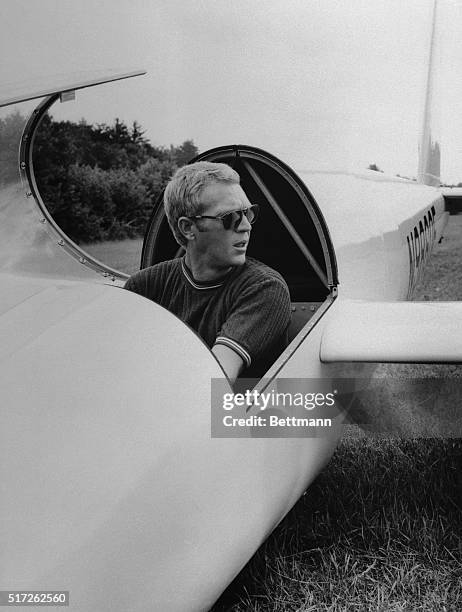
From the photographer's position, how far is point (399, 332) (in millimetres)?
2492

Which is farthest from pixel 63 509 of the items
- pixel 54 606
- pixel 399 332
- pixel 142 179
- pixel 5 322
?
pixel 142 179

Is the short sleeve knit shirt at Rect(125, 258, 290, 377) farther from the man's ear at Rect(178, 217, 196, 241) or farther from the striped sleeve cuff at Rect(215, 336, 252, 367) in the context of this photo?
the man's ear at Rect(178, 217, 196, 241)

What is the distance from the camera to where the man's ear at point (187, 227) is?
208cm

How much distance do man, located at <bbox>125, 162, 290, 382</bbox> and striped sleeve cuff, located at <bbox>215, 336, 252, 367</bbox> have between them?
50 mm

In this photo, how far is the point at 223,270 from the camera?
6.90 ft

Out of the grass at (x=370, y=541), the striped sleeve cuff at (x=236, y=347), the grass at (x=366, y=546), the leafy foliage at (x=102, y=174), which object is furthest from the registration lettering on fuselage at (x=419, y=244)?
the leafy foliage at (x=102, y=174)

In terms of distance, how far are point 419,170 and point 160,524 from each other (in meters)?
5.10

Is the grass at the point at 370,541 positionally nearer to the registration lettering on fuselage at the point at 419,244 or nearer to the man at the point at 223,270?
the man at the point at 223,270

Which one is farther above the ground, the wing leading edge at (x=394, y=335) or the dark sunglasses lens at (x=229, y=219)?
the dark sunglasses lens at (x=229, y=219)

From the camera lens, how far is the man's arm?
183cm

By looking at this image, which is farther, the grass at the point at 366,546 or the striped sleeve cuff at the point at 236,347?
the grass at the point at 366,546

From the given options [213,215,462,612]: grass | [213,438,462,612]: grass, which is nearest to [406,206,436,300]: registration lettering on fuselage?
[213,215,462,612]: grass

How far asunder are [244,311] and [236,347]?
14 cm

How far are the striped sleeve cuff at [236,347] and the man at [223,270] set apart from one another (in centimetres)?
5
